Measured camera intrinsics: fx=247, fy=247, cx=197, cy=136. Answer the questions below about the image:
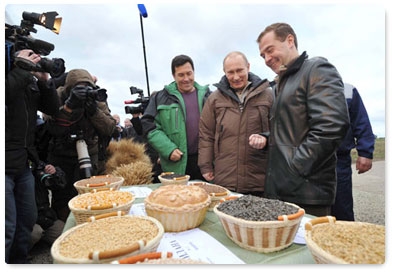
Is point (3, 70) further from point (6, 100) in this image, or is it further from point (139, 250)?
point (139, 250)

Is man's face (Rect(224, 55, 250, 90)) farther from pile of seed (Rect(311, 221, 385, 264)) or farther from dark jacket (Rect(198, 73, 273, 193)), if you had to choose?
pile of seed (Rect(311, 221, 385, 264))

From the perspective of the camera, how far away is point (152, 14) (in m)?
0.84

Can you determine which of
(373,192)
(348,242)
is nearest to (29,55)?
(348,242)

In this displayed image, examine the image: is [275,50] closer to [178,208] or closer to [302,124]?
[302,124]

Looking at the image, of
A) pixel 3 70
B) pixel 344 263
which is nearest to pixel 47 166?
pixel 3 70

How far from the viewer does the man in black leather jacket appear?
79cm

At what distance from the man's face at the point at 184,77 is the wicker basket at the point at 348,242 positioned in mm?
1031

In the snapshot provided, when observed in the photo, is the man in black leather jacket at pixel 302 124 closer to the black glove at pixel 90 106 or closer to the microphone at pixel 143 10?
the microphone at pixel 143 10

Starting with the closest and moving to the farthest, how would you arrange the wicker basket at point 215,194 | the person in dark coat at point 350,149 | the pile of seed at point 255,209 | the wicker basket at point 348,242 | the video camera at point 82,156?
the wicker basket at point 348,242, the pile of seed at point 255,209, the wicker basket at point 215,194, the person in dark coat at point 350,149, the video camera at point 82,156

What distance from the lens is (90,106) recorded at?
4.27 ft

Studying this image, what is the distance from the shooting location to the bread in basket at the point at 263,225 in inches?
21.1

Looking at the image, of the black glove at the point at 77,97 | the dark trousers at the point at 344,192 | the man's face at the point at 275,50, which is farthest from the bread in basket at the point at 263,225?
the black glove at the point at 77,97

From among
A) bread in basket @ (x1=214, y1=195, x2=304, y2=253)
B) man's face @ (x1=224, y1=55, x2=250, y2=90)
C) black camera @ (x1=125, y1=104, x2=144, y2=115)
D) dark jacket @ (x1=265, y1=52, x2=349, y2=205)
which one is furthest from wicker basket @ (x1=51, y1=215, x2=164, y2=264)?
black camera @ (x1=125, y1=104, x2=144, y2=115)

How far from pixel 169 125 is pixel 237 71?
0.49m
